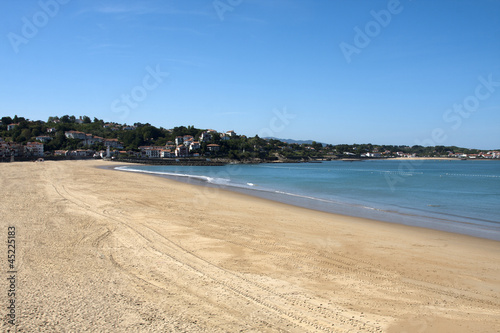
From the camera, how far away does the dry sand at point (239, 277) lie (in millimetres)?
4457

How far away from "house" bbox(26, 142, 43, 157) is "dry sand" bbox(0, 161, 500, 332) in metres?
88.9

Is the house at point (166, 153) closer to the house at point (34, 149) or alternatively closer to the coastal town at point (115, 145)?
the coastal town at point (115, 145)

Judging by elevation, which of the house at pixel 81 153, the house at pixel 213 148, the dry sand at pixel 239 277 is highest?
the house at pixel 213 148

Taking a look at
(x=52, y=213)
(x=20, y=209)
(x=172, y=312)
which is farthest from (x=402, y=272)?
(x=20, y=209)

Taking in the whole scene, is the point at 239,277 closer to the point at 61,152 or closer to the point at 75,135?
the point at 61,152

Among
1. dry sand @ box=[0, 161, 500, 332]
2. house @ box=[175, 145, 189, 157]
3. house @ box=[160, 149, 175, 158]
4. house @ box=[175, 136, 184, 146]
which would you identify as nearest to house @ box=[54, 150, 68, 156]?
house @ box=[160, 149, 175, 158]

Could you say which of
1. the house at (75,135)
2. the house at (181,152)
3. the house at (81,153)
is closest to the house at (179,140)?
the house at (181,152)

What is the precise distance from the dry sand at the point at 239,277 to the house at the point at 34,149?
88.9 m

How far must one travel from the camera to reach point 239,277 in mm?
6012

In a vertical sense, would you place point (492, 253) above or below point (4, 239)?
below

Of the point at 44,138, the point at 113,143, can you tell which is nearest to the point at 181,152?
the point at 113,143

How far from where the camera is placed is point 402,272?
688 cm

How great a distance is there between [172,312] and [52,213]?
8.48 meters

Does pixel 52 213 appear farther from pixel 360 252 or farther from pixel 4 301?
pixel 360 252
